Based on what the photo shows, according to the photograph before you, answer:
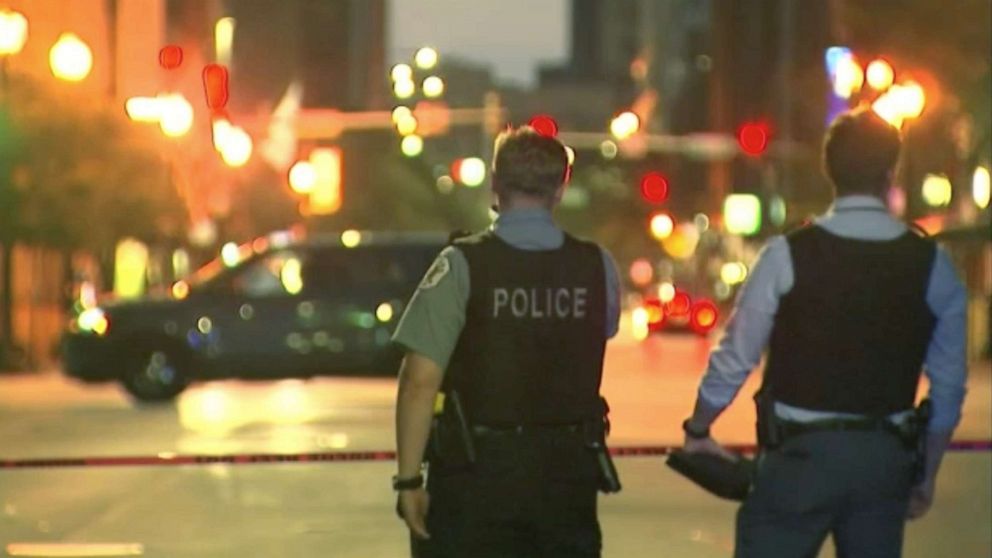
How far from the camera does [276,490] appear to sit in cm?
1391

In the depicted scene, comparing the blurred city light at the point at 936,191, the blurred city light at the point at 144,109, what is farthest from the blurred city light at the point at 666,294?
the blurred city light at the point at 144,109

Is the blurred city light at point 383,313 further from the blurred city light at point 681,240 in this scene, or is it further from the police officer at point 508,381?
the blurred city light at point 681,240

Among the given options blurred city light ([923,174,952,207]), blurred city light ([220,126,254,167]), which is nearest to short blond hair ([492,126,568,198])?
blurred city light ([220,126,254,167])

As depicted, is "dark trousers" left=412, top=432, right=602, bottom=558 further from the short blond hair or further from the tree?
the tree

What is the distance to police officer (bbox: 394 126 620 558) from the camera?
5.90 m

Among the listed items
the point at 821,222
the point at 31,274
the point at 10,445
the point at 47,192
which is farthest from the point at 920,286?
the point at 31,274

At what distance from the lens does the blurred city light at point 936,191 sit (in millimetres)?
52688

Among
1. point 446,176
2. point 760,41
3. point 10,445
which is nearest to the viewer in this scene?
point 10,445

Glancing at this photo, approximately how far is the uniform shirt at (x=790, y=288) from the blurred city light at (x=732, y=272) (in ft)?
187

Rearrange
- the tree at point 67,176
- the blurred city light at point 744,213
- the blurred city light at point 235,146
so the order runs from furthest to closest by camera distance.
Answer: the blurred city light at point 744,213
the blurred city light at point 235,146
the tree at point 67,176

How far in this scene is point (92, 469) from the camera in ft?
50.6

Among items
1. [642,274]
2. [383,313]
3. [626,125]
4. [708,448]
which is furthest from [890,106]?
[642,274]

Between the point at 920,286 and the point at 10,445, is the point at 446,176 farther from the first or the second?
the point at 920,286

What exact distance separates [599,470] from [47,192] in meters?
28.6
